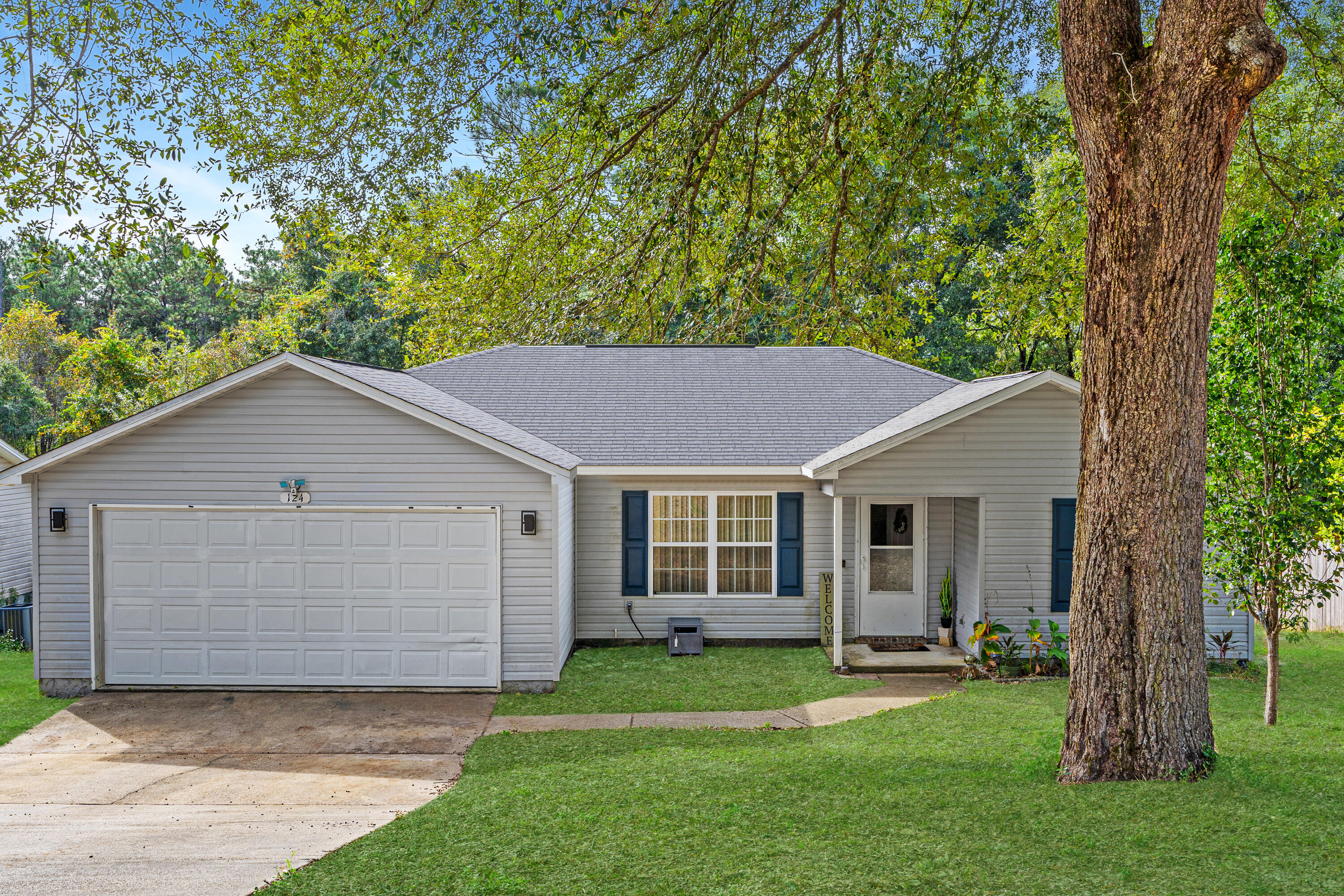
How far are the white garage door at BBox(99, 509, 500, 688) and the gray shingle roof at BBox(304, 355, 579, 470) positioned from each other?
104cm

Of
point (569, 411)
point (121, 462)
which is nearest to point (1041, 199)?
point (569, 411)

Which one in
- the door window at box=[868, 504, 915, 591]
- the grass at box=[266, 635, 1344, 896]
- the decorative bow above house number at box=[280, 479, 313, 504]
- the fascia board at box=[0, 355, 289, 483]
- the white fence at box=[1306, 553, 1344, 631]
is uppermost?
the fascia board at box=[0, 355, 289, 483]

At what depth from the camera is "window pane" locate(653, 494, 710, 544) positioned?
1262cm

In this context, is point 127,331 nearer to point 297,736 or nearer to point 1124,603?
point 297,736

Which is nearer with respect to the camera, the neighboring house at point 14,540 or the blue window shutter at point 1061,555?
the blue window shutter at point 1061,555

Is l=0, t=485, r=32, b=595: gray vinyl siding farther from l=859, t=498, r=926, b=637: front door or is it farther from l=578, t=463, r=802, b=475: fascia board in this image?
l=859, t=498, r=926, b=637: front door

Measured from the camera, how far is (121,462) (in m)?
10.1

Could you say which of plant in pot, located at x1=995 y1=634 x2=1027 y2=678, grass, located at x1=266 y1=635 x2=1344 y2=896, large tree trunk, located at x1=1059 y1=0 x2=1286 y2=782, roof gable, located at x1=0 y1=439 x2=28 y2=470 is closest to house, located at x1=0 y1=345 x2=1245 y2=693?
plant in pot, located at x1=995 y1=634 x2=1027 y2=678

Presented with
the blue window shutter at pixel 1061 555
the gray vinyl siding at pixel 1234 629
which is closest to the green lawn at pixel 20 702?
the blue window shutter at pixel 1061 555

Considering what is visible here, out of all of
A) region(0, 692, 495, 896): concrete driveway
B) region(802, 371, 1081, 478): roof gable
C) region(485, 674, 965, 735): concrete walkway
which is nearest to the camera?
region(0, 692, 495, 896): concrete driveway

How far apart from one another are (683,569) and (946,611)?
12.5 ft

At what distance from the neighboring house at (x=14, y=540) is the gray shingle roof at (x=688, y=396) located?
870cm

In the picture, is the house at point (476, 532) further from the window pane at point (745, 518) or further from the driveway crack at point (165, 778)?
→ the driveway crack at point (165, 778)

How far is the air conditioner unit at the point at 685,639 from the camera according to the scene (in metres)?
11.9
